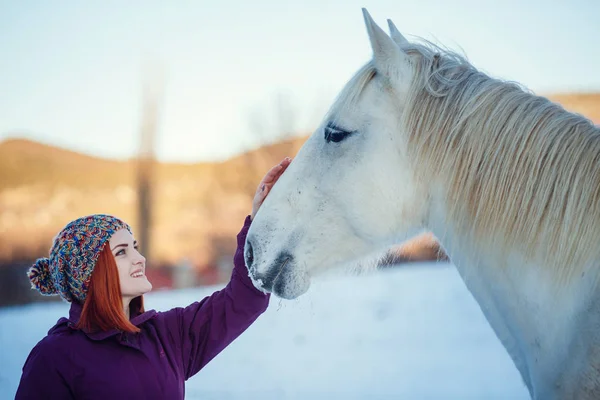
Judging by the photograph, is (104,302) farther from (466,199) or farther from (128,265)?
(466,199)

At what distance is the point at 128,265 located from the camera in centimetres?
209

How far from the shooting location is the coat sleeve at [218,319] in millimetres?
2188

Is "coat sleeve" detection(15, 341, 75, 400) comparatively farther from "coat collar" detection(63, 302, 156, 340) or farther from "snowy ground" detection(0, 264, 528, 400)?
"snowy ground" detection(0, 264, 528, 400)

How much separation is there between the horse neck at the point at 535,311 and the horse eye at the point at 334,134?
45 centimetres

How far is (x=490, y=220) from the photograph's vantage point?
1629 millimetres

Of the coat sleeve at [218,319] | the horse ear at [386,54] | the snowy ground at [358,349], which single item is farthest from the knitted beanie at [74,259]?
the snowy ground at [358,349]

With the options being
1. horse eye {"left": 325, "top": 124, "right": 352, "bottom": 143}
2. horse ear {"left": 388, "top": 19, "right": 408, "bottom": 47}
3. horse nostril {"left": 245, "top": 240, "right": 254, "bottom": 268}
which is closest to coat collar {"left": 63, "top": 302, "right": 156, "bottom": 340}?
horse nostril {"left": 245, "top": 240, "right": 254, "bottom": 268}

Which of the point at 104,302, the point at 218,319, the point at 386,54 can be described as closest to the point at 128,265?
the point at 104,302

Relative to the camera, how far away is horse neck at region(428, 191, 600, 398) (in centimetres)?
143

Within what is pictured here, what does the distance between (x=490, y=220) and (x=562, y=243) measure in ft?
0.76

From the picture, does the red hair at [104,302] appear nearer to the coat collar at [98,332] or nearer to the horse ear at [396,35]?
the coat collar at [98,332]

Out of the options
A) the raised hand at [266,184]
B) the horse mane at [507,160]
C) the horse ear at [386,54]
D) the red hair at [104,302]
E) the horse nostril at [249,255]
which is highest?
the horse ear at [386,54]

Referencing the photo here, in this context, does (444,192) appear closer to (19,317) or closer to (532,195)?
(532,195)

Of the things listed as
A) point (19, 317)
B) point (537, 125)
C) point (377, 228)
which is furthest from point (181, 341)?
point (19, 317)
